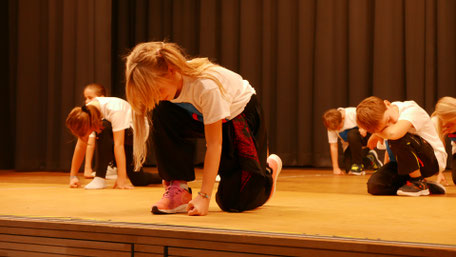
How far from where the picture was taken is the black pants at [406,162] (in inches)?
87.5

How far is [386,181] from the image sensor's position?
2264 mm

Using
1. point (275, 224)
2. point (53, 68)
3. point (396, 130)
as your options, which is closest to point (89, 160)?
point (53, 68)

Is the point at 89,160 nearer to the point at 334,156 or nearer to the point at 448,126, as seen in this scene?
the point at 334,156

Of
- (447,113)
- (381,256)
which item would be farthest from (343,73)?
(381,256)

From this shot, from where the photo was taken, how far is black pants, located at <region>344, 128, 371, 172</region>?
4000mm

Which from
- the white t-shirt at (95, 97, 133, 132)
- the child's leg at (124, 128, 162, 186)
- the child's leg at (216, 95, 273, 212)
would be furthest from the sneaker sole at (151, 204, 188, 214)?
the child's leg at (124, 128, 162, 186)

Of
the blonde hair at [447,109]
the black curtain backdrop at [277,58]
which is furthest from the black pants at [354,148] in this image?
the blonde hair at [447,109]

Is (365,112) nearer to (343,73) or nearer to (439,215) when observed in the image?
(439,215)

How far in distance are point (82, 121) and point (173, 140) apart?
0.96m

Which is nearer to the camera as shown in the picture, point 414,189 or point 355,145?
point 414,189

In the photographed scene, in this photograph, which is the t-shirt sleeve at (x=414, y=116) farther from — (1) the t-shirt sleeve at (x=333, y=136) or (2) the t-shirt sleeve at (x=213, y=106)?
(1) the t-shirt sleeve at (x=333, y=136)

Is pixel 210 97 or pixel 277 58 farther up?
pixel 277 58

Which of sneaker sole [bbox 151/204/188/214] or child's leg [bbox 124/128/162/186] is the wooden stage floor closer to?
sneaker sole [bbox 151/204/188/214]

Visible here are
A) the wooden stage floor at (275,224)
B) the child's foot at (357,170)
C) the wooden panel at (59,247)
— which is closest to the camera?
the wooden stage floor at (275,224)
